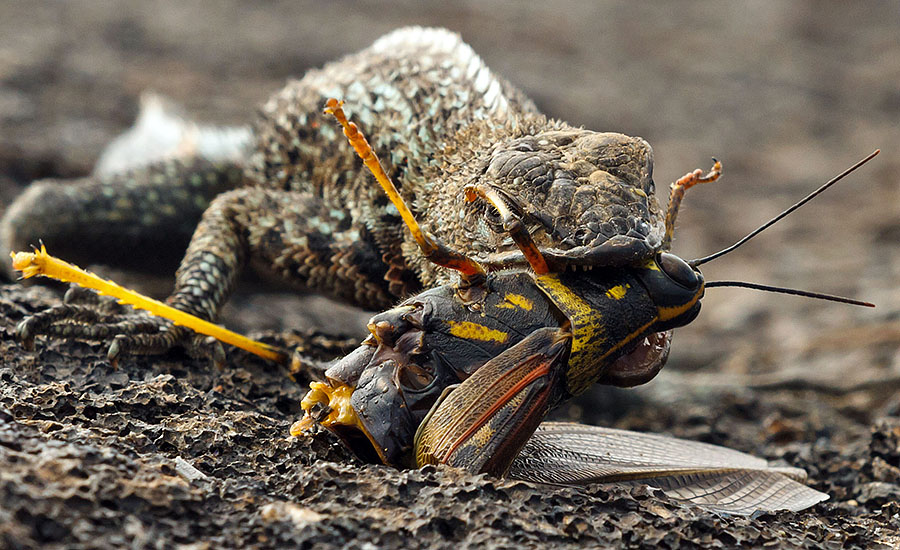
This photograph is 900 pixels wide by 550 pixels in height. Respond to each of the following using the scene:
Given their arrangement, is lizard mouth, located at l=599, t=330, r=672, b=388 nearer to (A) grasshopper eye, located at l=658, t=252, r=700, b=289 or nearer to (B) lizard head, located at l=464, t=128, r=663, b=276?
(A) grasshopper eye, located at l=658, t=252, r=700, b=289

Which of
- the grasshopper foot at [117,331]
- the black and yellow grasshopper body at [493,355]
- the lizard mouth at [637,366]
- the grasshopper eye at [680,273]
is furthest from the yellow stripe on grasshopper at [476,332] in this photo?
the grasshopper foot at [117,331]

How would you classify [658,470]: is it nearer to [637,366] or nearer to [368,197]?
[637,366]

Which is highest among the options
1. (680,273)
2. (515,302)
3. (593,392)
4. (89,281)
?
(593,392)

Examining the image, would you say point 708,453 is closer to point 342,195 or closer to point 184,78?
point 342,195

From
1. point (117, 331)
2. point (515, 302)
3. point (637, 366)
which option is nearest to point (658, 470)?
point (637, 366)

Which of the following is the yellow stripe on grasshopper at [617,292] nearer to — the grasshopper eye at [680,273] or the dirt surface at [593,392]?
the grasshopper eye at [680,273]

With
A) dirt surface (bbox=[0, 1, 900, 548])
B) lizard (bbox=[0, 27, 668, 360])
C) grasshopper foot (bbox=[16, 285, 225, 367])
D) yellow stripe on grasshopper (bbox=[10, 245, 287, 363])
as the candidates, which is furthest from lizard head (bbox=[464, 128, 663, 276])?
grasshopper foot (bbox=[16, 285, 225, 367])
